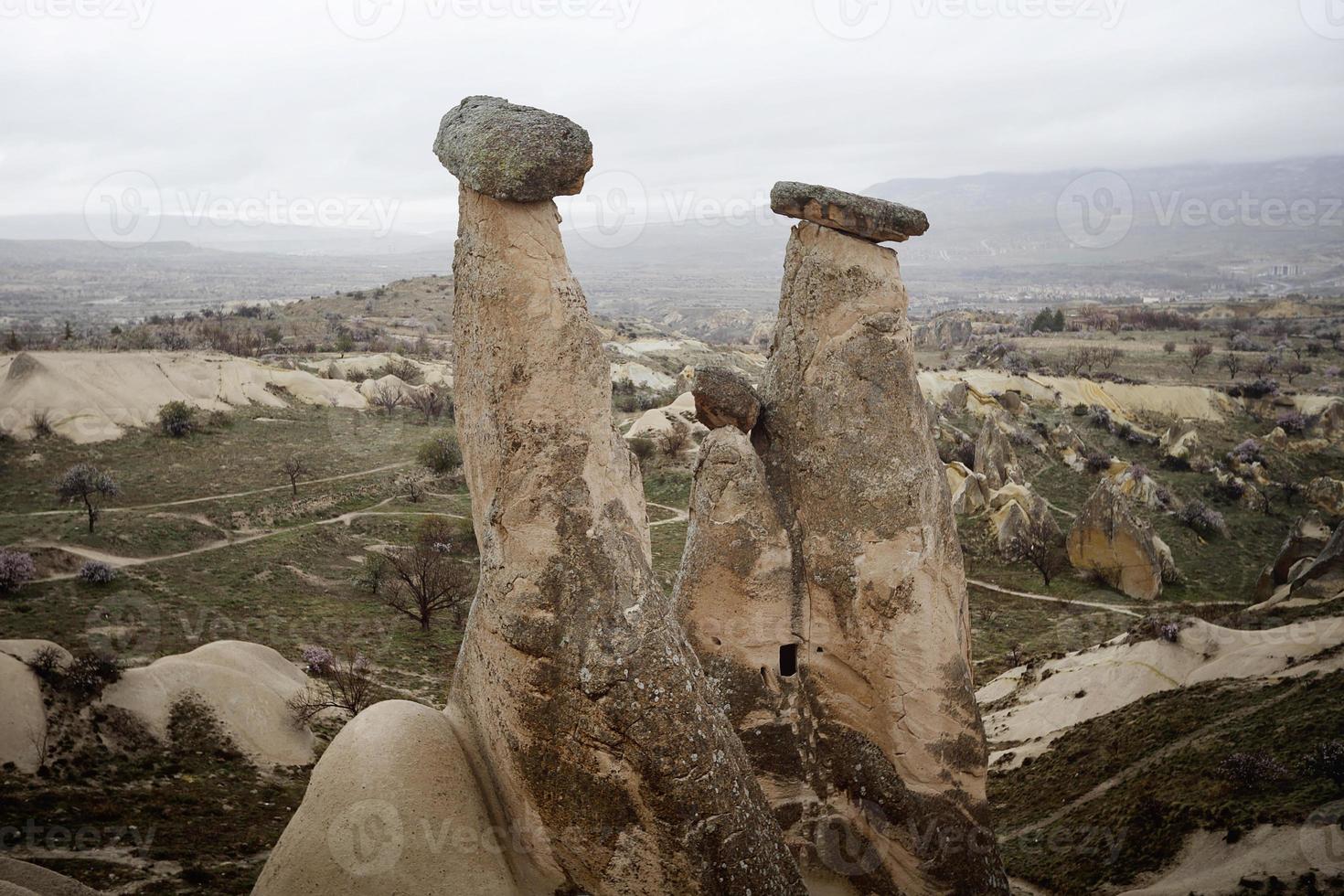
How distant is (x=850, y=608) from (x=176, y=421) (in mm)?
37753

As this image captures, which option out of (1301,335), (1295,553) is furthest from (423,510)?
(1301,335)

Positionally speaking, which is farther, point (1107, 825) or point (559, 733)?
point (1107, 825)

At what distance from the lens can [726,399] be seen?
10.5 metres

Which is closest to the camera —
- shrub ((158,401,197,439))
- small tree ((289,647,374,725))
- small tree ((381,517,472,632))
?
small tree ((289,647,374,725))

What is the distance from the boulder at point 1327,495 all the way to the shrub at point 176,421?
47.7 metres

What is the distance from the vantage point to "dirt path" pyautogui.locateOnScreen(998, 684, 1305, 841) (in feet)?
45.5

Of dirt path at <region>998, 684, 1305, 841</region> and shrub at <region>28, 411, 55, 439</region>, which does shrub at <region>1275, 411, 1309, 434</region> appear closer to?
dirt path at <region>998, 684, 1305, 841</region>

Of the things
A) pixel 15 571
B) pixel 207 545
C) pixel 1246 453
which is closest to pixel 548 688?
pixel 15 571

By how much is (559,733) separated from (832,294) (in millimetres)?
5873

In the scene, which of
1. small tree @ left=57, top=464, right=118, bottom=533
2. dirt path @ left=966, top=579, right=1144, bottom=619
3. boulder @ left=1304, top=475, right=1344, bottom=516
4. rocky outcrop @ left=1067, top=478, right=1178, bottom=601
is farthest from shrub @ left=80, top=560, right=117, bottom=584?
boulder @ left=1304, top=475, right=1344, bottom=516

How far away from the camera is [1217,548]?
3170 cm

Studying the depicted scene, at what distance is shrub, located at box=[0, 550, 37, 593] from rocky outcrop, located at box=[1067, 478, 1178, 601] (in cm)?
3035

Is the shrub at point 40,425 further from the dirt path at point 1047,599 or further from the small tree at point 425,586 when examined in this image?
the dirt path at point 1047,599

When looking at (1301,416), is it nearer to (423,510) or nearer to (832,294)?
(423,510)
